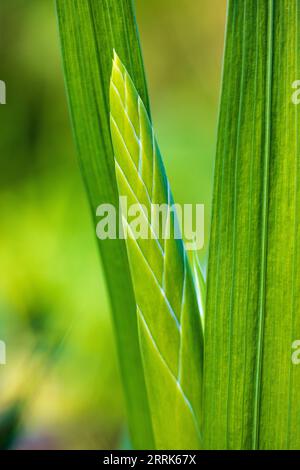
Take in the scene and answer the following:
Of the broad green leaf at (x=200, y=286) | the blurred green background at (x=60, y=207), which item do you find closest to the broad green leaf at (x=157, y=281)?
the broad green leaf at (x=200, y=286)

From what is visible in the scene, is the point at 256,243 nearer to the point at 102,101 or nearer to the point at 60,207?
the point at 102,101

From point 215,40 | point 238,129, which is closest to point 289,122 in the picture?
point 238,129

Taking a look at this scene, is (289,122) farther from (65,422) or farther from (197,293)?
(65,422)

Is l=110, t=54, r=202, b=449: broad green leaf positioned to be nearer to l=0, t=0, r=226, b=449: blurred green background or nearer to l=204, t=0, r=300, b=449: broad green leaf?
l=204, t=0, r=300, b=449: broad green leaf

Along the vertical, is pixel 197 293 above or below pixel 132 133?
below

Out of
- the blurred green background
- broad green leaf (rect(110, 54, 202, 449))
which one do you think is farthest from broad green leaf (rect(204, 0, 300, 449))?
the blurred green background

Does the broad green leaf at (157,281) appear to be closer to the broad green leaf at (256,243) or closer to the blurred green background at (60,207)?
the broad green leaf at (256,243)

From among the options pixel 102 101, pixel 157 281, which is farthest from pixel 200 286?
pixel 102 101
